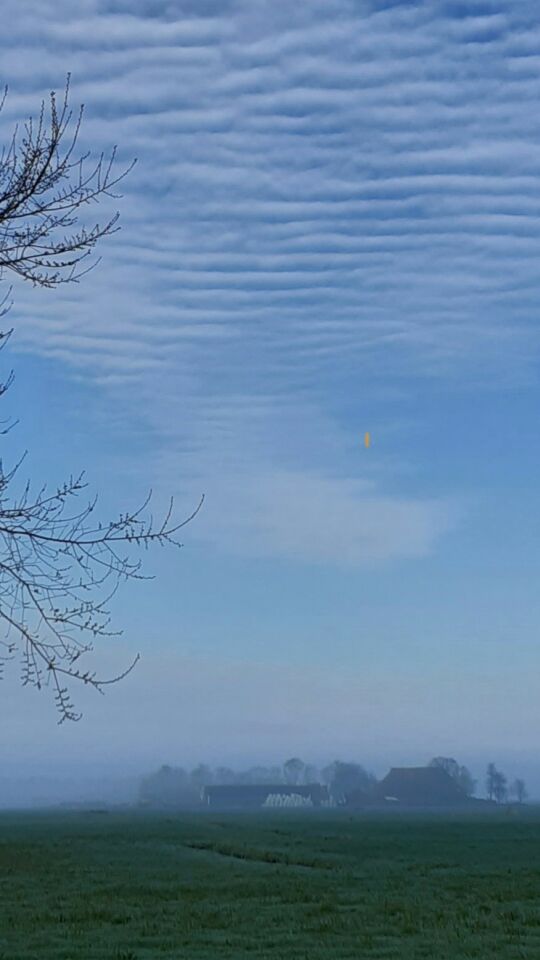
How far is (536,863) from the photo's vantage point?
6078 centimetres

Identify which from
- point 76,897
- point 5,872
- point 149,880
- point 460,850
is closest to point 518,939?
point 76,897

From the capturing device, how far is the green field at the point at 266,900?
26.6 m

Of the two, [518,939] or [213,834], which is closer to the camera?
[518,939]

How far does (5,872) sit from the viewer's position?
2114 inches

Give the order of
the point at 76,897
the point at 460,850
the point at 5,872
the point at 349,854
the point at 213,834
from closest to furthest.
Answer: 1. the point at 76,897
2. the point at 5,872
3. the point at 349,854
4. the point at 460,850
5. the point at 213,834

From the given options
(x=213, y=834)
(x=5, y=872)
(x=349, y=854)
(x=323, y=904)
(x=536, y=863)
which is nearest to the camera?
(x=323, y=904)

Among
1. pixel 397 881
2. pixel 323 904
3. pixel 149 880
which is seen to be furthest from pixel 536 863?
pixel 323 904

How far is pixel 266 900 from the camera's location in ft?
124

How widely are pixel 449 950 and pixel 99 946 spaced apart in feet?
24.5

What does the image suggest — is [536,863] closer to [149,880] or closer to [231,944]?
[149,880]

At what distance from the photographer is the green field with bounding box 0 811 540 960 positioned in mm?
26578

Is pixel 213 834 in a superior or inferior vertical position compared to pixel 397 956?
superior

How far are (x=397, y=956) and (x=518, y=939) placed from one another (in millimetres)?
3925

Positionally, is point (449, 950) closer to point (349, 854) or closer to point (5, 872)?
point (5, 872)
